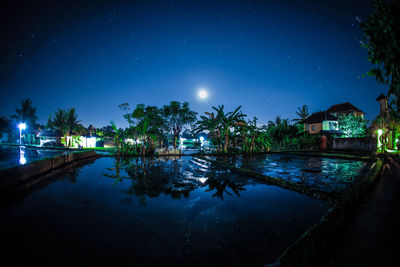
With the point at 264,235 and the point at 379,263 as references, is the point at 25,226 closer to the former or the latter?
the point at 264,235

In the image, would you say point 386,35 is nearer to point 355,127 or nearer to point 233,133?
point 233,133

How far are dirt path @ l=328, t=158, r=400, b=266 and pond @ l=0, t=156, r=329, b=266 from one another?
49cm

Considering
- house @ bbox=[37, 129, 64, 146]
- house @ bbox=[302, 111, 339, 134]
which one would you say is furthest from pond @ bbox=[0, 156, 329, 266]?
house @ bbox=[37, 129, 64, 146]

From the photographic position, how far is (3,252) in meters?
1.85

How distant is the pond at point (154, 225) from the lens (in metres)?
1.84

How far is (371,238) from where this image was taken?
1850 mm

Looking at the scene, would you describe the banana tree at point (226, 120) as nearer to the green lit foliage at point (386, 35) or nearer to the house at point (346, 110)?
the green lit foliage at point (386, 35)

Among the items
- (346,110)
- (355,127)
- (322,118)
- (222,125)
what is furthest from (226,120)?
(346,110)

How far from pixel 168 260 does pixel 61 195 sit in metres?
3.61

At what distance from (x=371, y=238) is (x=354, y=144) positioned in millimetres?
20885

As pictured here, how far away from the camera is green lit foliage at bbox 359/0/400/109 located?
1.63 metres

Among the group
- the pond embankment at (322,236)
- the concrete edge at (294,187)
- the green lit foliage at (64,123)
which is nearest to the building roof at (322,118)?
the concrete edge at (294,187)

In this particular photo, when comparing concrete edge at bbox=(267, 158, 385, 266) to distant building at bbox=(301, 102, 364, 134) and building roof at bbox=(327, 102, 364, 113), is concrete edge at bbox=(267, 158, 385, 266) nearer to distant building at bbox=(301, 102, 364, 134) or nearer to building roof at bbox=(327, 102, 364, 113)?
distant building at bbox=(301, 102, 364, 134)

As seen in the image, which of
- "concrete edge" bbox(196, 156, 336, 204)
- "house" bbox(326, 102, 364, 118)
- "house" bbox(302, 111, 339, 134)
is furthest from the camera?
"house" bbox(326, 102, 364, 118)
